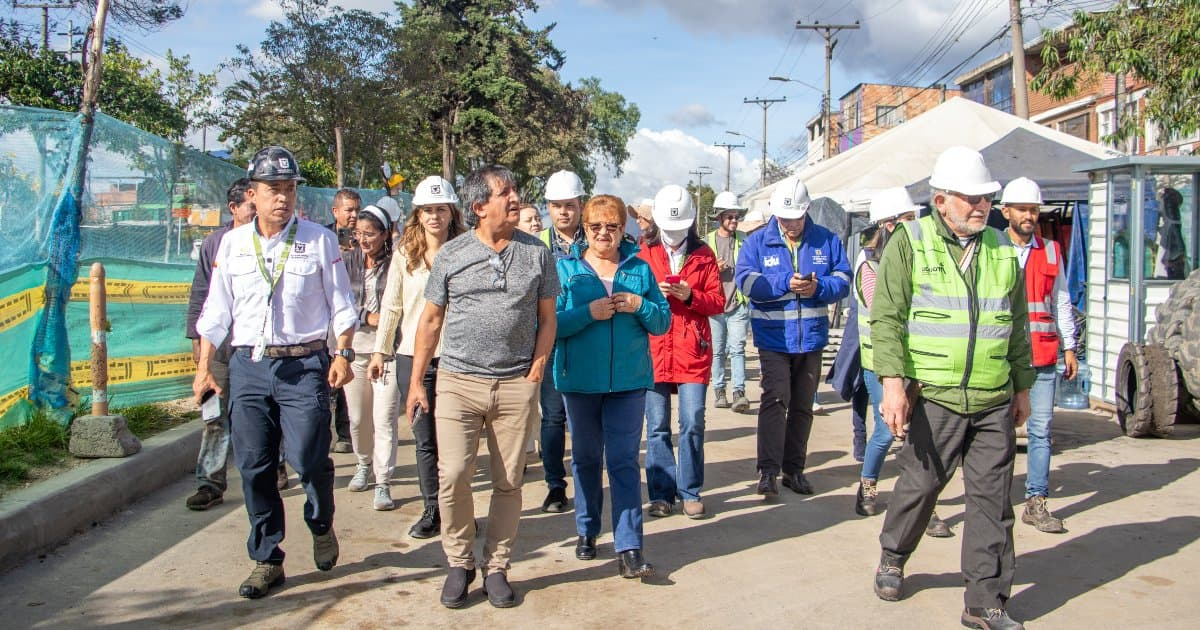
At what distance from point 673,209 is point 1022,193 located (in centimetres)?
194

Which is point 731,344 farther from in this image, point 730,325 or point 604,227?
point 604,227

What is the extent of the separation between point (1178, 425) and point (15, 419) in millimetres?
9281

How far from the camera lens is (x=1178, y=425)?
895cm

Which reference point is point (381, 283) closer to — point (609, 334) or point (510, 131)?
point (609, 334)

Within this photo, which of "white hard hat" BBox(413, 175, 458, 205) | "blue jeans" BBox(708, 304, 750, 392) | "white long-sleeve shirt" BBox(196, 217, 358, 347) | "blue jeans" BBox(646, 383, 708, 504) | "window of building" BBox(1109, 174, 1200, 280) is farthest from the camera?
"blue jeans" BBox(708, 304, 750, 392)

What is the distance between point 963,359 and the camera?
4137 millimetres

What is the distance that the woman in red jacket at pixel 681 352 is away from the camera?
576cm

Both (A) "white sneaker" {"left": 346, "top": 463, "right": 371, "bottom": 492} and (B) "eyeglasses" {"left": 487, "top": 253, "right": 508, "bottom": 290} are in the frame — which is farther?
(A) "white sneaker" {"left": 346, "top": 463, "right": 371, "bottom": 492}

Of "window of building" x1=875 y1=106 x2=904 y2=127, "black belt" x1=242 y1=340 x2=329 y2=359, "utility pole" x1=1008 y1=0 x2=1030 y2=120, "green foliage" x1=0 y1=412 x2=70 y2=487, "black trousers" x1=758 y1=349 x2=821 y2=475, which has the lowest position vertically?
"green foliage" x1=0 y1=412 x2=70 y2=487

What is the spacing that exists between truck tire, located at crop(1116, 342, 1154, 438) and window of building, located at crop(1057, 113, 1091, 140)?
3114cm

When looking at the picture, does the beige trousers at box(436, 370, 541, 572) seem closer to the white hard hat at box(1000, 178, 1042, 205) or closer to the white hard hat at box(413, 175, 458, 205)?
the white hard hat at box(413, 175, 458, 205)

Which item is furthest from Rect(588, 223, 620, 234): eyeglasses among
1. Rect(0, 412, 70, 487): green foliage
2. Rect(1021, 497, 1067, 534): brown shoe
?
Rect(0, 412, 70, 487): green foliage

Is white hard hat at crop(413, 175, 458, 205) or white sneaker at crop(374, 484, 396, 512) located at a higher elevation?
white hard hat at crop(413, 175, 458, 205)

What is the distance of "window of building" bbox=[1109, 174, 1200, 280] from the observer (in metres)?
9.18
